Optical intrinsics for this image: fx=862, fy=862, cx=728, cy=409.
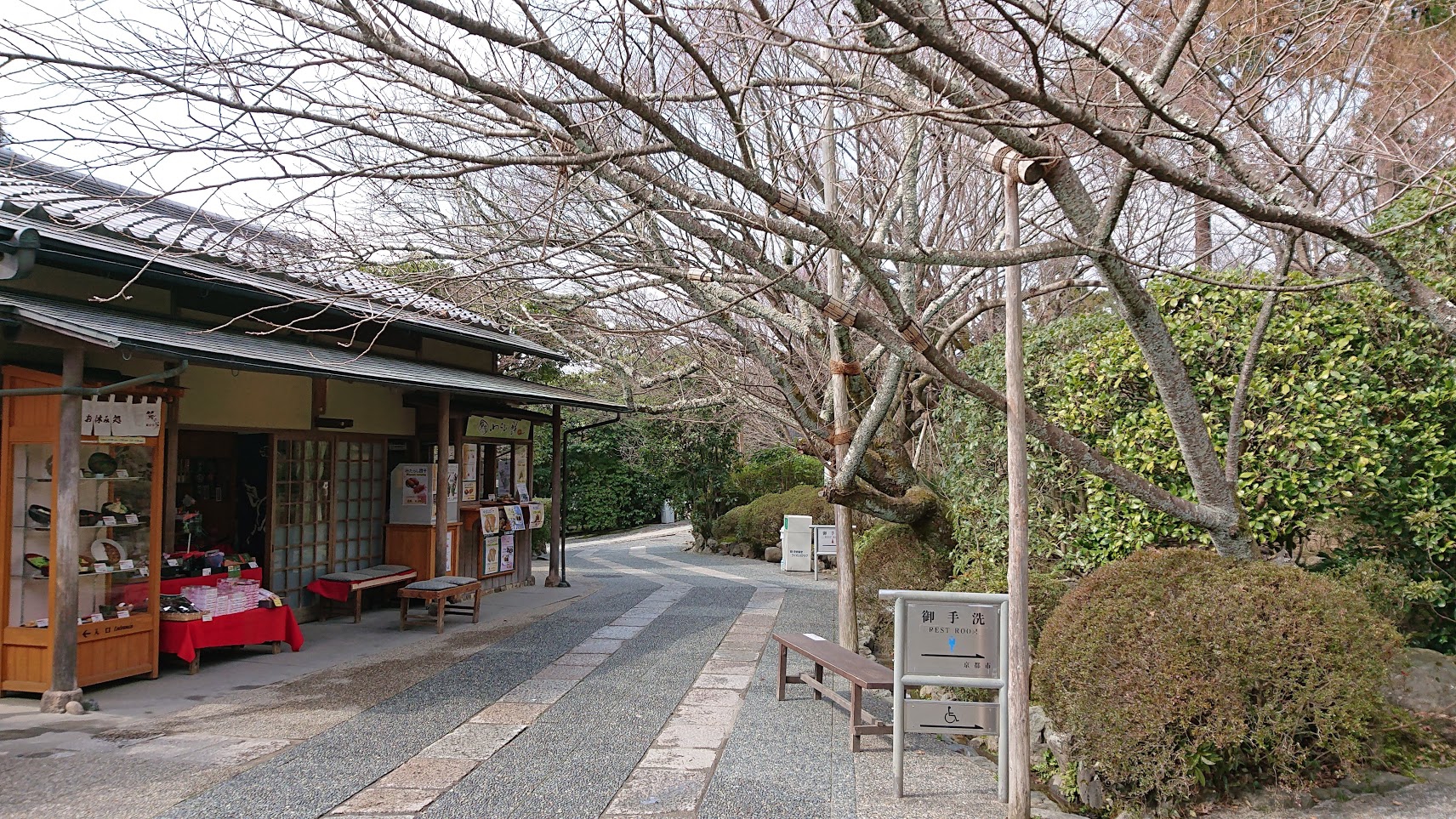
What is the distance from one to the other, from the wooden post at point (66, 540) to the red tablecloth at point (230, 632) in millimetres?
1092

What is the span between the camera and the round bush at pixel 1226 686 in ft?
14.4

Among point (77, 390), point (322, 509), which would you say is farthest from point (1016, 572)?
point (322, 509)

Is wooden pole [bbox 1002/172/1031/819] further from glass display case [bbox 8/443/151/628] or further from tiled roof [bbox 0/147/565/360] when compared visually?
glass display case [bbox 8/443/151/628]

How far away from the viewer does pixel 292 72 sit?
4.12 m

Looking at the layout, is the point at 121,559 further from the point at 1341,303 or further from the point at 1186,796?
the point at 1341,303

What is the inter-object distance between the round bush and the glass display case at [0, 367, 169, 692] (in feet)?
22.5

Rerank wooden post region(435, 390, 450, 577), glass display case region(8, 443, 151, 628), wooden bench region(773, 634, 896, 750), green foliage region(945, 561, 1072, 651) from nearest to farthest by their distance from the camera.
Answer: wooden bench region(773, 634, 896, 750)
green foliage region(945, 561, 1072, 651)
glass display case region(8, 443, 151, 628)
wooden post region(435, 390, 450, 577)

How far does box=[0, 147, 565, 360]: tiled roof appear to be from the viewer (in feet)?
15.5

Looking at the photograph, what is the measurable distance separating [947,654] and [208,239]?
5178 mm

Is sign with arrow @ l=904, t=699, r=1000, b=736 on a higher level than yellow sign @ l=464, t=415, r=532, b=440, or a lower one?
lower

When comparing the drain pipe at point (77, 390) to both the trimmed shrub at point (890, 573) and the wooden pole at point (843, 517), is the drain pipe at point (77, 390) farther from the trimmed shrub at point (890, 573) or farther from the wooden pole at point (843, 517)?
the trimmed shrub at point (890, 573)

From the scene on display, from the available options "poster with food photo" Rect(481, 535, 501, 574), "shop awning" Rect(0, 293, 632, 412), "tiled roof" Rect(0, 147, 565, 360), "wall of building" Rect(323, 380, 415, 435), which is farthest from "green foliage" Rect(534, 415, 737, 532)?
"shop awning" Rect(0, 293, 632, 412)

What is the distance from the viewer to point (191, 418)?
8.15 metres

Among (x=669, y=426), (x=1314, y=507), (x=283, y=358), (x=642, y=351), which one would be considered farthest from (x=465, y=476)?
(x=1314, y=507)
